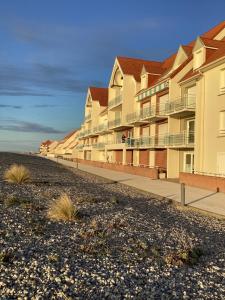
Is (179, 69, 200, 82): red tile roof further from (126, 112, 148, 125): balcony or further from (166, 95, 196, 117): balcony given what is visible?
(126, 112, 148, 125): balcony

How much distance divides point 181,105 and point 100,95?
38.1 m

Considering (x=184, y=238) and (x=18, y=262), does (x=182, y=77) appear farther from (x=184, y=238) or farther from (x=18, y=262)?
(x=18, y=262)

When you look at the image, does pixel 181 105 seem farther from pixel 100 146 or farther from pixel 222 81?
pixel 100 146

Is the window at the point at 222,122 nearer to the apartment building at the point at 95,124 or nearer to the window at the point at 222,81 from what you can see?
the window at the point at 222,81

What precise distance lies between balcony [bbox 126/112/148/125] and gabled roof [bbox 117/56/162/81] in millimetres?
4744

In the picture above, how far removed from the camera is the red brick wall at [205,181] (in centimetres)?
1910

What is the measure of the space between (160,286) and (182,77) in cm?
2522

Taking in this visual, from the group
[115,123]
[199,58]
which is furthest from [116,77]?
[199,58]

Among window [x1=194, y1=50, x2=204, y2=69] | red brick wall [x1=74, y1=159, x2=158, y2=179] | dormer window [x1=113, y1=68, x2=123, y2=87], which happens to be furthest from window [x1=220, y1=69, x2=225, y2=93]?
dormer window [x1=113, y1=68, x2=123, y2=87]

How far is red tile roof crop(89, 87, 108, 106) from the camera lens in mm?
61938

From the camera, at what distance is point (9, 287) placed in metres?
4.93

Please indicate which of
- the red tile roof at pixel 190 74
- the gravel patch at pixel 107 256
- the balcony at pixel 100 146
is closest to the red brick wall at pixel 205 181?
the red tile roof at pixel 190 74

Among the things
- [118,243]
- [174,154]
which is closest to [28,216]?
[118,243]

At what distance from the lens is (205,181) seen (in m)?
20.6
